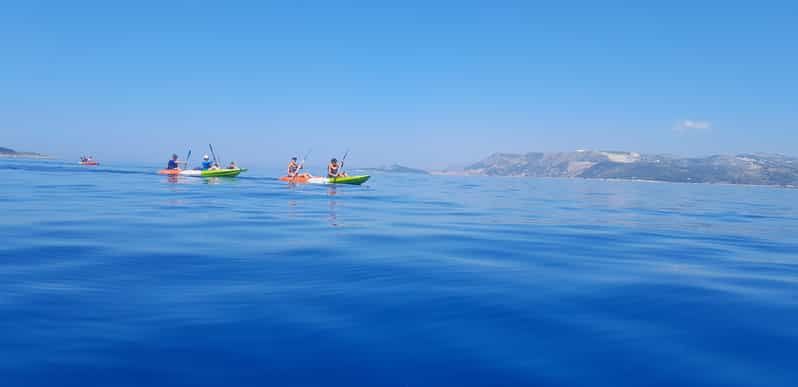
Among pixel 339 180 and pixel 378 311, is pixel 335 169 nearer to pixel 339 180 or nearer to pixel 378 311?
pixel 339 180

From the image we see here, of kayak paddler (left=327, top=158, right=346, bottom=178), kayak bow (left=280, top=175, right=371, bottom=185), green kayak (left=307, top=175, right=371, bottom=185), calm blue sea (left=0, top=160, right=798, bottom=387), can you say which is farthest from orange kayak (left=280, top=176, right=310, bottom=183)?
calm blue sea (left=0, top=160, right=798, bottom=387)

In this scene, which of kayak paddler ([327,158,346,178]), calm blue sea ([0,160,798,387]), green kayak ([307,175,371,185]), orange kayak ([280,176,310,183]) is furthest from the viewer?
orange kayak ([280,176,310,183])

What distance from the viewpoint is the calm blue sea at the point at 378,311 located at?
4.50 metres

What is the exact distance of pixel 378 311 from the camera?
6215 millimetres

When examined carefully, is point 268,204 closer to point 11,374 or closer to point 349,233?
point 349,233

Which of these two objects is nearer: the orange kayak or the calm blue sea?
the calm blue sea

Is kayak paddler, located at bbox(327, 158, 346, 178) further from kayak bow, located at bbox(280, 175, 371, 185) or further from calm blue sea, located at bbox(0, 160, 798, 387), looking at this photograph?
calm blue sea, located at bbox(0, 160, 798, 387)

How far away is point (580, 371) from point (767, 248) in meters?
12.7

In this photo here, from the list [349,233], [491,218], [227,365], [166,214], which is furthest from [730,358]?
[166,214]

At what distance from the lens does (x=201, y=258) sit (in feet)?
29.9

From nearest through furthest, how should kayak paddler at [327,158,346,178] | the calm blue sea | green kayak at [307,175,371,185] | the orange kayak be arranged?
the calm blue sea, green kayak at [307,175,371,185], kayak paddler at [327,158,346,178], the orange kayak

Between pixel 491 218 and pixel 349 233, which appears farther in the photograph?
pixel 491 218

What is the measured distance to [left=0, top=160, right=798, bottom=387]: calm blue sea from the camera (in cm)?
450

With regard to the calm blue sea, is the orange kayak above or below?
above
